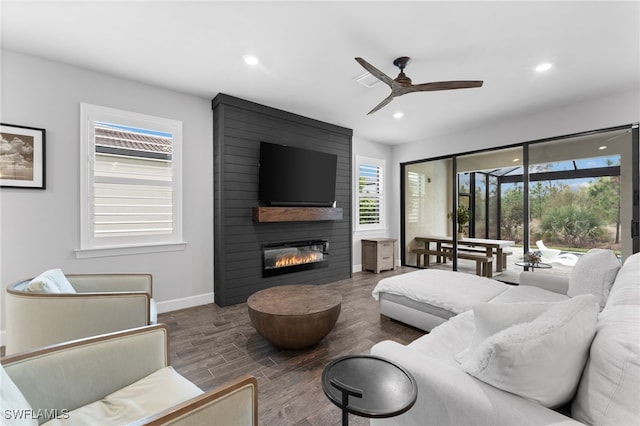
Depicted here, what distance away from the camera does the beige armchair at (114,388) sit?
935mm

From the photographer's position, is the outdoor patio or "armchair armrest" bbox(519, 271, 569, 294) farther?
the outdoor patio

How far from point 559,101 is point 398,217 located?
3.37m

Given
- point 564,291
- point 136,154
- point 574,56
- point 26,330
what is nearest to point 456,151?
point 574,56

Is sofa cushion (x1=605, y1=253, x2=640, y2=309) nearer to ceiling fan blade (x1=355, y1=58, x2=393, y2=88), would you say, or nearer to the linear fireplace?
ceiling fan blade (x1=355, y1=58, x2=393, y2=88)

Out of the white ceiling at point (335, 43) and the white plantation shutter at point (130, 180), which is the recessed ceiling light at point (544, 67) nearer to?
the white ceiling at point (335, 43)

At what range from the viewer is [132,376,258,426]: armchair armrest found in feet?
2.83

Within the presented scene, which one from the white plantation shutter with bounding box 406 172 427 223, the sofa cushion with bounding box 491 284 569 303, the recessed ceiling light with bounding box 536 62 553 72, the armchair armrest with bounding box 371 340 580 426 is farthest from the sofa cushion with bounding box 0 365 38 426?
the white plantation shutter with bounding box 406 172 427 223

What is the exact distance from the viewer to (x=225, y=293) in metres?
3.62

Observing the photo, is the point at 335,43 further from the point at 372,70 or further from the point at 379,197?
the point at 379,197

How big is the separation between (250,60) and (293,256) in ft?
9.13

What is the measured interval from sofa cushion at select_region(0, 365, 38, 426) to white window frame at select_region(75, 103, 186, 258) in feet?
8.06

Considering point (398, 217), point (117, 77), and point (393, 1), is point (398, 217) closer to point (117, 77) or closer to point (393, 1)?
point (393, 1)

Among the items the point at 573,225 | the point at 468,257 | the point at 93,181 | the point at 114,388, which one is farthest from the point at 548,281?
the point at 93,181

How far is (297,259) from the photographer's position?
14.6 feet
